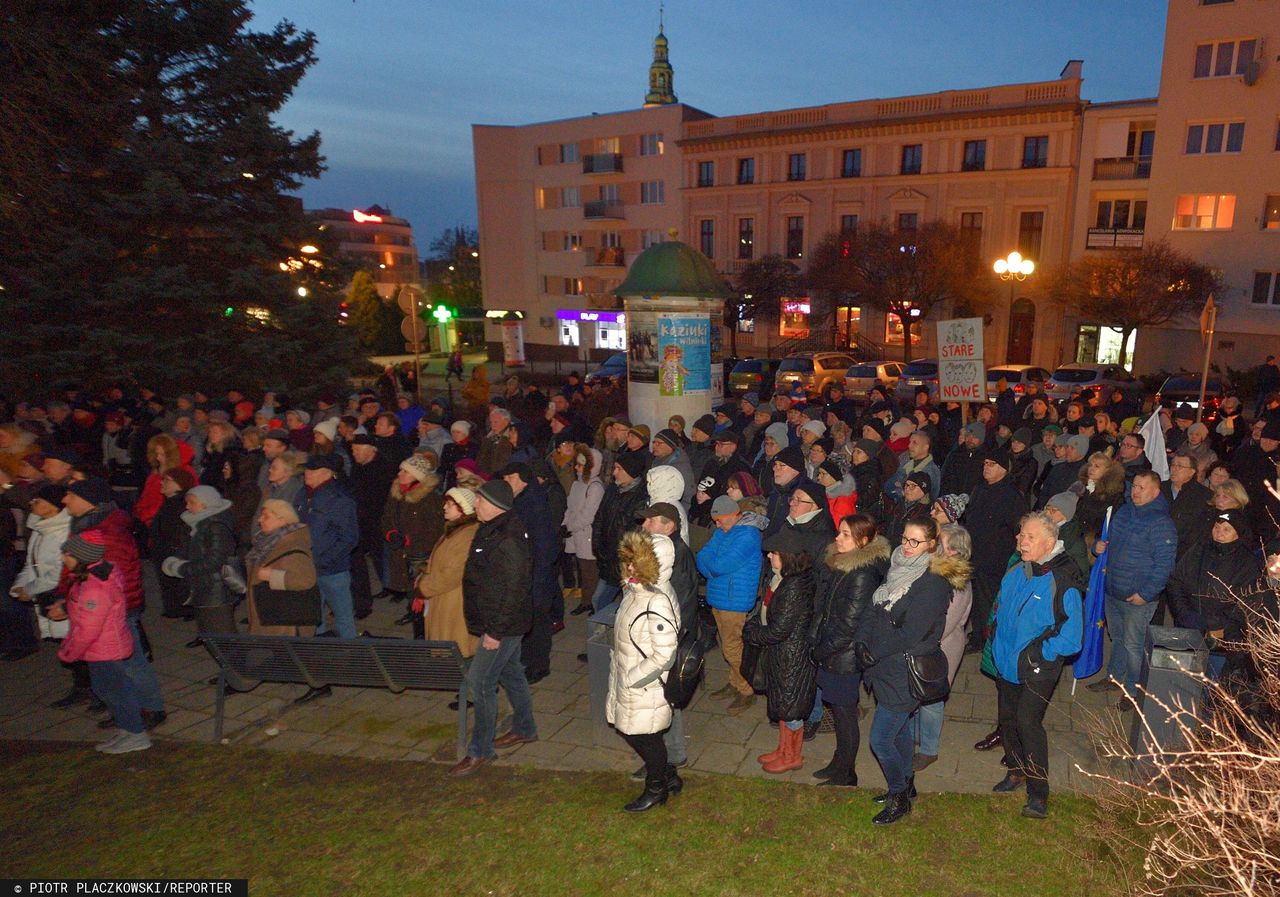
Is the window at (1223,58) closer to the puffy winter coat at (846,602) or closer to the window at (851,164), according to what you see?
the window at (851,164)

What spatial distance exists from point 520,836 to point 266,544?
10.6 feet

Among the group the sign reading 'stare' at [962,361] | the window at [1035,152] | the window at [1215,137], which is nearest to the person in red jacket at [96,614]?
the sign reading 'stare' at [962,361]

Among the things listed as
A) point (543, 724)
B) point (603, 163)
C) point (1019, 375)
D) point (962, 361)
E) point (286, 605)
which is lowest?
point (543, 724)

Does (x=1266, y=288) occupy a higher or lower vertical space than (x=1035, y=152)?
lower

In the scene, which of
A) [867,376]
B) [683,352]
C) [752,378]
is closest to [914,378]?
[867,376]

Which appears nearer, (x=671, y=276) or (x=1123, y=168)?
(x=671, y=276)

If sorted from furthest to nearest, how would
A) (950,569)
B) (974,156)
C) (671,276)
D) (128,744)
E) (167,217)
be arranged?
(974,156) < (167,217) < (671,276) < (128,744) < (950,569)

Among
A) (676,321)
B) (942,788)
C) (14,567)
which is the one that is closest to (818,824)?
(942,788)

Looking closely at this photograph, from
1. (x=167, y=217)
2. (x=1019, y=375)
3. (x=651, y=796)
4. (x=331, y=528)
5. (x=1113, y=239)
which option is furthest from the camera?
(x=1113, y=239)

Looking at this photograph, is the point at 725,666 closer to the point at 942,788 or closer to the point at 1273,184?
the point at 942,788

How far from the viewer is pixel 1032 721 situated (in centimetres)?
470

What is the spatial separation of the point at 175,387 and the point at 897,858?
17661mm

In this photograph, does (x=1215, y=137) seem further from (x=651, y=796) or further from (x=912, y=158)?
(x=651, y=796)

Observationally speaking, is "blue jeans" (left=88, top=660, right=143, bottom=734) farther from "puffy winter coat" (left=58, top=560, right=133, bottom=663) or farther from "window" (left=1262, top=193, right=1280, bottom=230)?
"window" (left=1262, top=193, right=1280, bottom=230)
